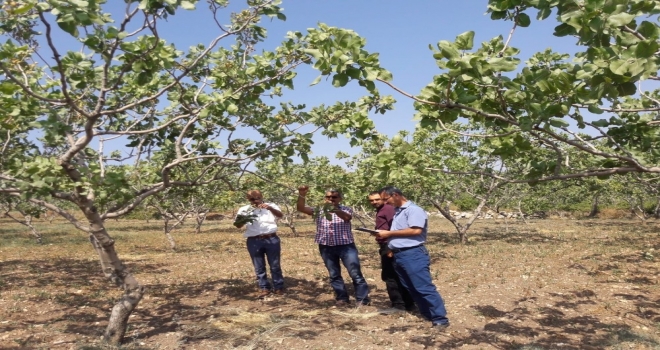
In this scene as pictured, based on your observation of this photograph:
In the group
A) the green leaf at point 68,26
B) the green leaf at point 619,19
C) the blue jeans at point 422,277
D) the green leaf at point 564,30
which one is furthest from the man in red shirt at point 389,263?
the green leaf at point 68,26

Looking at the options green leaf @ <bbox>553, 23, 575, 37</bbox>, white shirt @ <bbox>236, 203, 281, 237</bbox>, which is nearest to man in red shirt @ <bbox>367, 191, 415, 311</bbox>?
white shirt @ <bbox>236, 203, 281, 237</bbox>

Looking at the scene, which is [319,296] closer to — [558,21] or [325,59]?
[325,59]

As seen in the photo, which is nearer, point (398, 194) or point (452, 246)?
point (398, 194)

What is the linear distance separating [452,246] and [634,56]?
1617cm

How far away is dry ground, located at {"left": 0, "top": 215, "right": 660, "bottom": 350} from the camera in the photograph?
589 cm

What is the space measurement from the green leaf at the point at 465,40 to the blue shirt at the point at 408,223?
309 cm

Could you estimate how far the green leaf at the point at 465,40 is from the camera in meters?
3.40

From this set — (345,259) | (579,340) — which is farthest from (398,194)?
(579,340)

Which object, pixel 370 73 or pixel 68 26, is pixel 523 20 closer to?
pixel 370 73

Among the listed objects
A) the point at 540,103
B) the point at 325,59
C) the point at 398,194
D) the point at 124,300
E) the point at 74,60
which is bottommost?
the point at 124,300

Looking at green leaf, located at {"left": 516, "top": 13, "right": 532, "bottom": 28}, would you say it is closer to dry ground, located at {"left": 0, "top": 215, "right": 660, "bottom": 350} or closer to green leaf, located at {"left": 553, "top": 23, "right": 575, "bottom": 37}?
green leaf, located at {"left": 553, "top": 23, "right": 575, "bottom": 37}

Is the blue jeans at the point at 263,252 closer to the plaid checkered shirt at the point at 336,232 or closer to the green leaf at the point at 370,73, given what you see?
the plaid checkered shirt at the point at 336,232

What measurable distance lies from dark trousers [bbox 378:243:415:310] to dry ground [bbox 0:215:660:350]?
1.32ft

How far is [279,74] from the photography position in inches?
219
